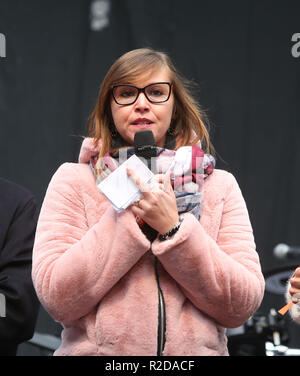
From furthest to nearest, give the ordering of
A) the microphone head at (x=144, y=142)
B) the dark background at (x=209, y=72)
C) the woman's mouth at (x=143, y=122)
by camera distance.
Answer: the dark background at (x=209, y=72) < the woman's mouth at (x=143, y=122) < the microphone head at (x=144, y=142)

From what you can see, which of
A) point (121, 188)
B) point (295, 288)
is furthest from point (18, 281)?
point (295, 288)

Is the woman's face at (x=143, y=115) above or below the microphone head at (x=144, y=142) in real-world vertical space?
above

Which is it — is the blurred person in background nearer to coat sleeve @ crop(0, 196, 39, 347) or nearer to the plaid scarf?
coat sleeve @ crop(0, 196, 39, 347)

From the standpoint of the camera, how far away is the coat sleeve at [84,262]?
3.96 feet

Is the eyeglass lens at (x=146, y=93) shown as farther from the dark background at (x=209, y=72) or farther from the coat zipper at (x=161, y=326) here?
the dark background at (x=209, y=72)

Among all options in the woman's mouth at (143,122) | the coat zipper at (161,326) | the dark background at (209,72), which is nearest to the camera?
the coat zipper at (161,326)

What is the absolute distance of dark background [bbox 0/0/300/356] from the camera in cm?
265

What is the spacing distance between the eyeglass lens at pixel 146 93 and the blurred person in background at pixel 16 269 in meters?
0.50

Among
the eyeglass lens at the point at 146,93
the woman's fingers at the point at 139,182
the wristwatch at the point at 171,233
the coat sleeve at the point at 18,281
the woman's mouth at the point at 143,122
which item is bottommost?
the coat sleeve at the point at 18,281

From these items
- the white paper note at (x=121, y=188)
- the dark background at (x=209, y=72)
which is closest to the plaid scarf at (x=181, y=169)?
the white paper note at (x=121, y=188)

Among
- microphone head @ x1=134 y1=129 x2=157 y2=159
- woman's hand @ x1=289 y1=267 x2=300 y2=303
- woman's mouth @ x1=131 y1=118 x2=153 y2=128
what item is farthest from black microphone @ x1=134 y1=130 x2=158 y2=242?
woman's hand @ x1=289 y1=267 x2=300 y2=303

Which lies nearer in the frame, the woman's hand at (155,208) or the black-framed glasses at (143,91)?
the woman's hand at (155,208)

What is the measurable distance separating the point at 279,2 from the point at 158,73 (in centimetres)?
165
